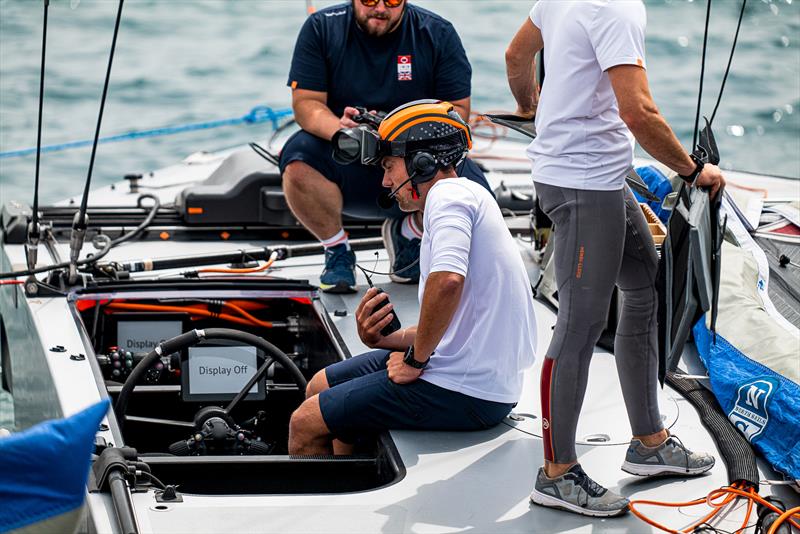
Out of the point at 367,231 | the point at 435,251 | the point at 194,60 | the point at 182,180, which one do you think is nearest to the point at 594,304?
the point at 435,251

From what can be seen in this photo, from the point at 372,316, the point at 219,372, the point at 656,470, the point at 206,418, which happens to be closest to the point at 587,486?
the point at 656,470

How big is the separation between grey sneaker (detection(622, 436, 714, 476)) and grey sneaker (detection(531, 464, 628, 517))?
0.18 meters

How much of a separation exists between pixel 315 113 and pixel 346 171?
0.23 meters

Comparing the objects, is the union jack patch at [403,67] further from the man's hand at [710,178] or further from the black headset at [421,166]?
the man's hand at [710,178]

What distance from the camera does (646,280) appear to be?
2904 mm

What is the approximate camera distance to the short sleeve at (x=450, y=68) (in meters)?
4.60

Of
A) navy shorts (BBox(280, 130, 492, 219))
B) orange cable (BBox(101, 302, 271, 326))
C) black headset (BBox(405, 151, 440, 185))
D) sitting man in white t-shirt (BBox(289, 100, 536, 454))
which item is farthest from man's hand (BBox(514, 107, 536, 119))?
orange cable (BBox(101, 302, 271, 326))

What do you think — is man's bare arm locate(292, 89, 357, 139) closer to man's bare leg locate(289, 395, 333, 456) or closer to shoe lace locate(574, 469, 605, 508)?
man's bare leg locate(289, 395, 333, 456)

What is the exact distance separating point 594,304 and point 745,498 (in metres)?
0.57

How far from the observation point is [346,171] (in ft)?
14.9

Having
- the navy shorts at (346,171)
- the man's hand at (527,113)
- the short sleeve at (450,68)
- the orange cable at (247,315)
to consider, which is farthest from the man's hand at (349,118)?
the man's hand at (527,113)

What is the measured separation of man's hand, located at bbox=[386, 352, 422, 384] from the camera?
307cm

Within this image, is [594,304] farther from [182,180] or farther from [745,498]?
[182,180]

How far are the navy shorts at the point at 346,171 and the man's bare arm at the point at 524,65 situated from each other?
4.01 ft
